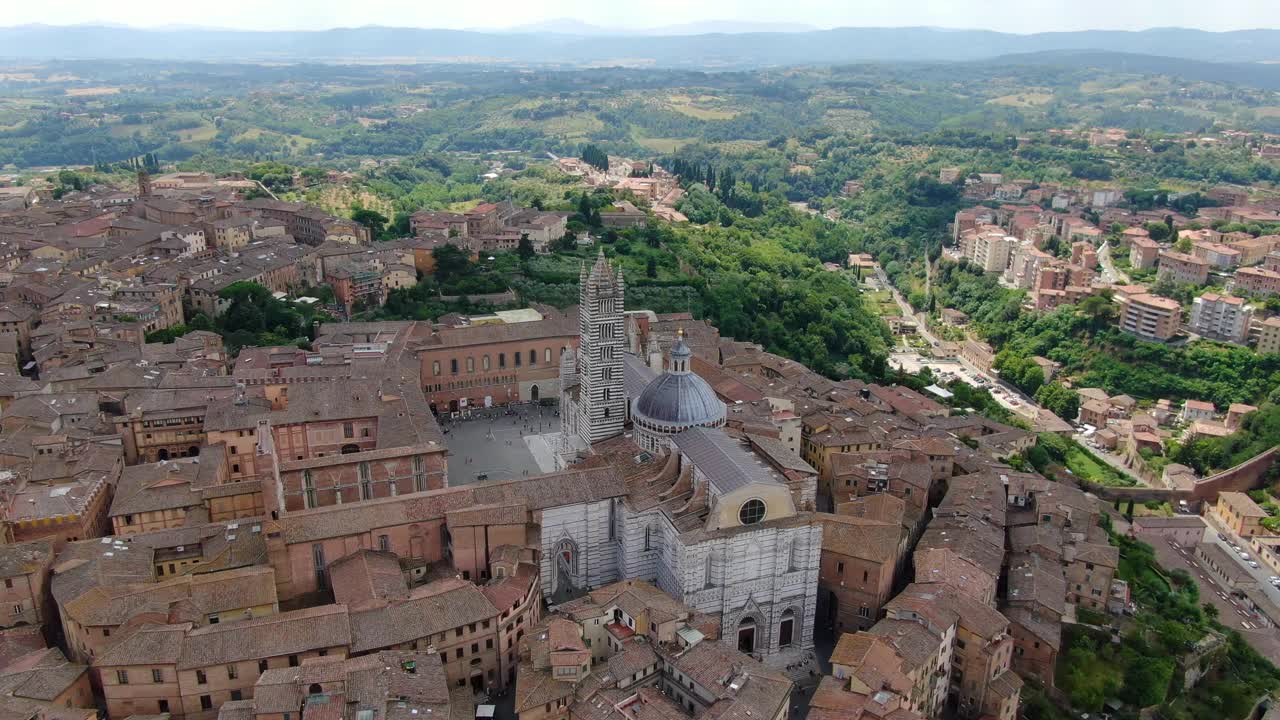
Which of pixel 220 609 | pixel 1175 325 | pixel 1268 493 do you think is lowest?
pixel 1268 493

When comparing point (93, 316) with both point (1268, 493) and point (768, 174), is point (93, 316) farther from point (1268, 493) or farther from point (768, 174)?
point (768, 174)

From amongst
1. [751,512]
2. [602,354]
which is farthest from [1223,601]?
[602,354]

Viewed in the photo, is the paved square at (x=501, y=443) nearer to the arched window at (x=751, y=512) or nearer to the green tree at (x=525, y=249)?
the arched window at (x=751, y=512)

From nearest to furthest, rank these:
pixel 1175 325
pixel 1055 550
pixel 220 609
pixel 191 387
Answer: pixel 220 609 < pixel 1055 550 < pixel 191 387 < pixel 1175 325

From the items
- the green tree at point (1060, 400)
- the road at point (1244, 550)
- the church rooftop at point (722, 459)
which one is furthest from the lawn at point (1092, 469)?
the church rooftop at point (722, 459)

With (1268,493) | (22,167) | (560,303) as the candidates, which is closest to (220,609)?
(560,303)

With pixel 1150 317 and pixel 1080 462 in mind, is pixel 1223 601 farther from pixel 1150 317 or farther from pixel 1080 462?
pixel 1150 317
